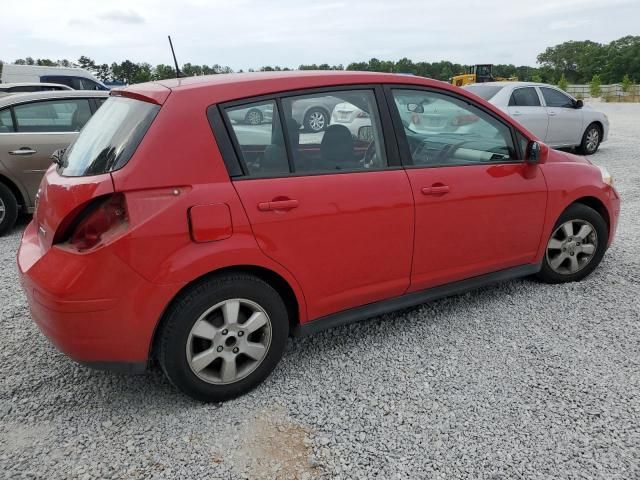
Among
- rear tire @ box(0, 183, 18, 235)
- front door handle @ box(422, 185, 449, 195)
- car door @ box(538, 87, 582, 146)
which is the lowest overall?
car door @ box(538, 87, 582, 146)

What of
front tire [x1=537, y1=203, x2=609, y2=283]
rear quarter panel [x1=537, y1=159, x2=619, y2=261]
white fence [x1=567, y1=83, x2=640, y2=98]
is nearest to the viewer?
rear quarter panel [x1=537, y1=159, x2=619, y2=261]

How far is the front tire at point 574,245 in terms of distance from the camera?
152 inches

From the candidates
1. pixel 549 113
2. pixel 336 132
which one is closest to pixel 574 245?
pixel 336 132

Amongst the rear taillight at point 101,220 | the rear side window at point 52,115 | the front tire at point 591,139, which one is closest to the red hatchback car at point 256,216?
the rear taillight at point 101,220

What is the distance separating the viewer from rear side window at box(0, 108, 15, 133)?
225 inches

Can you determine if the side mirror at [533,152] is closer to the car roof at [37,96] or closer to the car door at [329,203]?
the car door at [329,203]

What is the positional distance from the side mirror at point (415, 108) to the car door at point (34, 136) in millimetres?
4285

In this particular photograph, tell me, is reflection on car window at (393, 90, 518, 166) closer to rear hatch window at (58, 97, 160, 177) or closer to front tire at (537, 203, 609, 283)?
front tire at (537, 203, 609, 283)

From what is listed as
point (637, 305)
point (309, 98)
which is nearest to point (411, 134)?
point (309, 98)

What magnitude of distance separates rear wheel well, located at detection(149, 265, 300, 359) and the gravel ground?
356mm

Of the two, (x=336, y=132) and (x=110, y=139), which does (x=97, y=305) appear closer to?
(x=110, y=139)

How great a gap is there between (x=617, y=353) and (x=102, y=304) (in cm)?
291

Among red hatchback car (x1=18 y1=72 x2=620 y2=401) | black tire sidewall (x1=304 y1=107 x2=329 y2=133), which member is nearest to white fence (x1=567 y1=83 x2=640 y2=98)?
red hatchback car (x1=18 y1=72 x2=620 y2=401)

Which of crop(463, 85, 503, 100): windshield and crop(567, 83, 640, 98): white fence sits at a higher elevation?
crop(463, 85, 503, 100): windshield
